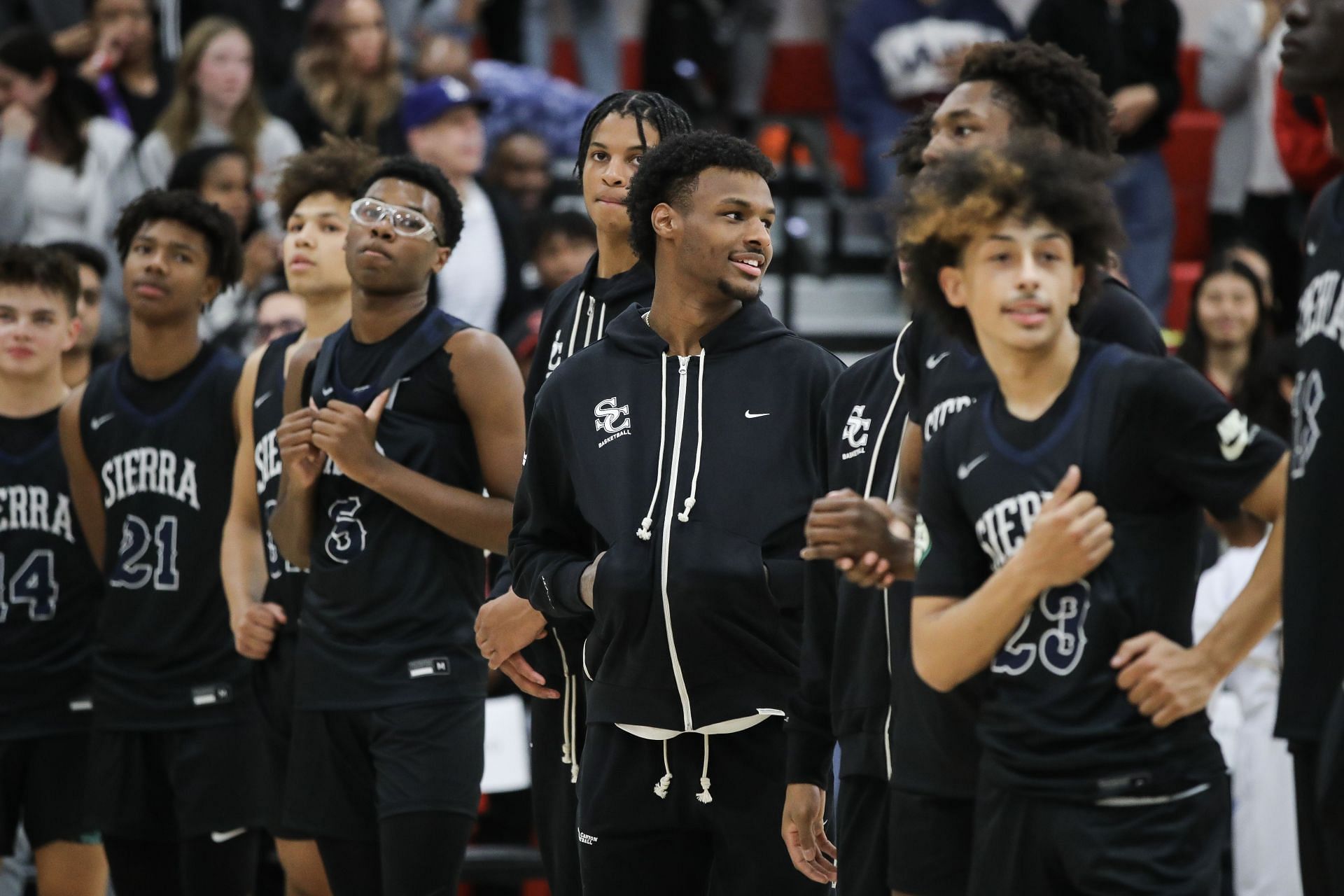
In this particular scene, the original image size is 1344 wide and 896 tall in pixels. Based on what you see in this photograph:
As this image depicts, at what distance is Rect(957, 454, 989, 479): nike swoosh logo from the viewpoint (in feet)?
11.3

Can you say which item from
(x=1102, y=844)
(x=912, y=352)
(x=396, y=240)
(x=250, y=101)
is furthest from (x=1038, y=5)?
(x=1102, y=844)

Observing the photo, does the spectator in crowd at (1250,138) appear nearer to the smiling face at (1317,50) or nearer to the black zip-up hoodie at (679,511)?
the black zip-up hoodie at (679,511)

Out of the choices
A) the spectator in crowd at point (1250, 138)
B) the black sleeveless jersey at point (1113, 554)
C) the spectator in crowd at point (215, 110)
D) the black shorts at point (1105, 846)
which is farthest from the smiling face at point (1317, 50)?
the spectator in crowd at point (215, 110)

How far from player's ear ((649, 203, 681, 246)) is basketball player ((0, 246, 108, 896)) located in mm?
2709

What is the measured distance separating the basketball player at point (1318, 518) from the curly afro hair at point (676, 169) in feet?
4.60

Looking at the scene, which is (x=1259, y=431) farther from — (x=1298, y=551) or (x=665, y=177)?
(x=665, y=177)

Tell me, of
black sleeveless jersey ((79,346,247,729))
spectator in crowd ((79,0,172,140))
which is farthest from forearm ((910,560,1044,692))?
spectator in crowd ((79,0,172,140))

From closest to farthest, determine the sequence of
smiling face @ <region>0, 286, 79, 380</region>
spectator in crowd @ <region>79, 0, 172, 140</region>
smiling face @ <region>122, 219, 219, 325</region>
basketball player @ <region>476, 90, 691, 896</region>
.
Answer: basketball player @ <region>476, 90, 691, 896</region>
smiling face @ <region>122, 219, 219, 325</region>
smiling face @ <region>0, 286, 79, 380</region>
spectator in crowd @ <region>79, 0, 172, 140</region>

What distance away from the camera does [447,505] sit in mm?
5258

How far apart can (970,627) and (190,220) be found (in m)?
3.81

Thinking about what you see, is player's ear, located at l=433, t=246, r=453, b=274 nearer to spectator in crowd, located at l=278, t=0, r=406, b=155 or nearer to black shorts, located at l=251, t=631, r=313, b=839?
black shorts, located at l=251, t=631, r=313, b=839

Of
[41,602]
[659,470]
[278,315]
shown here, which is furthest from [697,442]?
[278,315]

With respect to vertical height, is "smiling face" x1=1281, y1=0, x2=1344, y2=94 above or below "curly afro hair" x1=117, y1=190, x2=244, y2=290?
above

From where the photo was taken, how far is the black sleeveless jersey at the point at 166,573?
20.0ft
